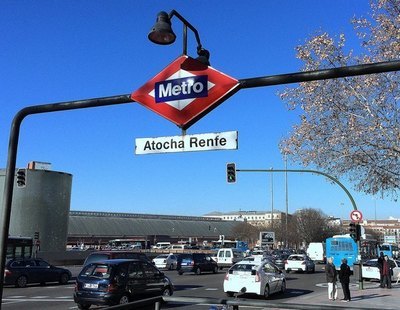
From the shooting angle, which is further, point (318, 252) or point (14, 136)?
point (318, 252)

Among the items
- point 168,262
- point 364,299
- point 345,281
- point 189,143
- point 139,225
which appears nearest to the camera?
point 189,143

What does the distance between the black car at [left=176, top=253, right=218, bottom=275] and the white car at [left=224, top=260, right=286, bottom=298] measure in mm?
15803

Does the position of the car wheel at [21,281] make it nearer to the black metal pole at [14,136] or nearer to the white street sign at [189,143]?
the black metal pole at [14,136]

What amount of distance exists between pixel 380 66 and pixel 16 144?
163 inches

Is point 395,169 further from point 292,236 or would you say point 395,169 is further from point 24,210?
point 292,236

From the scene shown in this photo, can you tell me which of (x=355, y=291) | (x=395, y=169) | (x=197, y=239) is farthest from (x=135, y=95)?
(x=197, y=239)

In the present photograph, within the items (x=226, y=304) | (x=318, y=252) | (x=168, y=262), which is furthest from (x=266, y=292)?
(x=318, y=252)

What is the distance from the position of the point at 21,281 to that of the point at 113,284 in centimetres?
1279

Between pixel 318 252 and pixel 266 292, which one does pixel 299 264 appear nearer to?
pixel 266 292

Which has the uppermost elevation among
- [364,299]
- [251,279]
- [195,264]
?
[251,279]

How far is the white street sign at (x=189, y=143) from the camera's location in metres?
5.07

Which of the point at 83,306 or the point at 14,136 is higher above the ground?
the point at 14,136

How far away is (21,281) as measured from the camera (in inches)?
1047

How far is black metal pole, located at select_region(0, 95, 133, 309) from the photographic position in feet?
18.5
